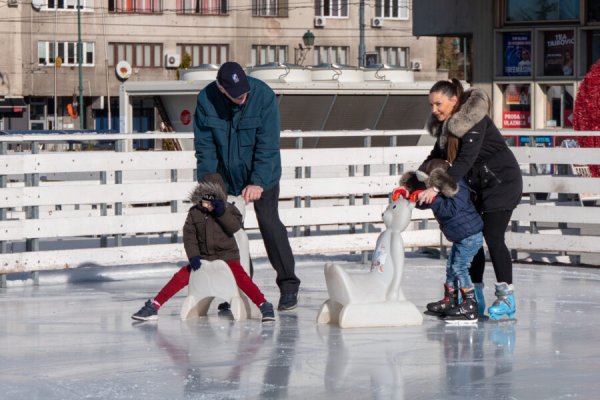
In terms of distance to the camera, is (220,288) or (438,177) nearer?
(438,177)

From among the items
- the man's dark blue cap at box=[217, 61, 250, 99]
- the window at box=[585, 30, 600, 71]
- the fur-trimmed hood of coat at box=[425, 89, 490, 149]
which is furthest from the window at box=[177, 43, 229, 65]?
the fur-trimmed hood of coat at box=[425, 89, 490, 149]

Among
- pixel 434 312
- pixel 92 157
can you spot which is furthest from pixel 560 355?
pixel 92 157

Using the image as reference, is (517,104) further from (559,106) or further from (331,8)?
(331,8)

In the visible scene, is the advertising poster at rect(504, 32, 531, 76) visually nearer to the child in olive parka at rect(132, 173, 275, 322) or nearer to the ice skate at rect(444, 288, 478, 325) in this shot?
the ice skate at rect(444, 288, 478, 325)

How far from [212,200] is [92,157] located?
3104mm

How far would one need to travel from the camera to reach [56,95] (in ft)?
230

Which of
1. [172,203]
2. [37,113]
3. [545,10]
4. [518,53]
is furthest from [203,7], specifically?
[172,203]

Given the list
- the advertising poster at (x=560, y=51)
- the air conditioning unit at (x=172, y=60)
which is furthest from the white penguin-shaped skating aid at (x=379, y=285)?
the air conditioning unit at (x=172, y=60)

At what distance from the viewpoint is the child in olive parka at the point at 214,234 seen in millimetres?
9141

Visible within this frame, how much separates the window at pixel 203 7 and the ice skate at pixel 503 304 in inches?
2574

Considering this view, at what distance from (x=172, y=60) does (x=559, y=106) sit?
46.6 m

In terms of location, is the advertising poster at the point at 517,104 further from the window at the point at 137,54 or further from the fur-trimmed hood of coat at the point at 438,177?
the window at the point at 137,54

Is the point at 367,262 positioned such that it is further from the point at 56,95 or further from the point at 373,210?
the point at 56,95

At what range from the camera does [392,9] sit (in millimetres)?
80875
